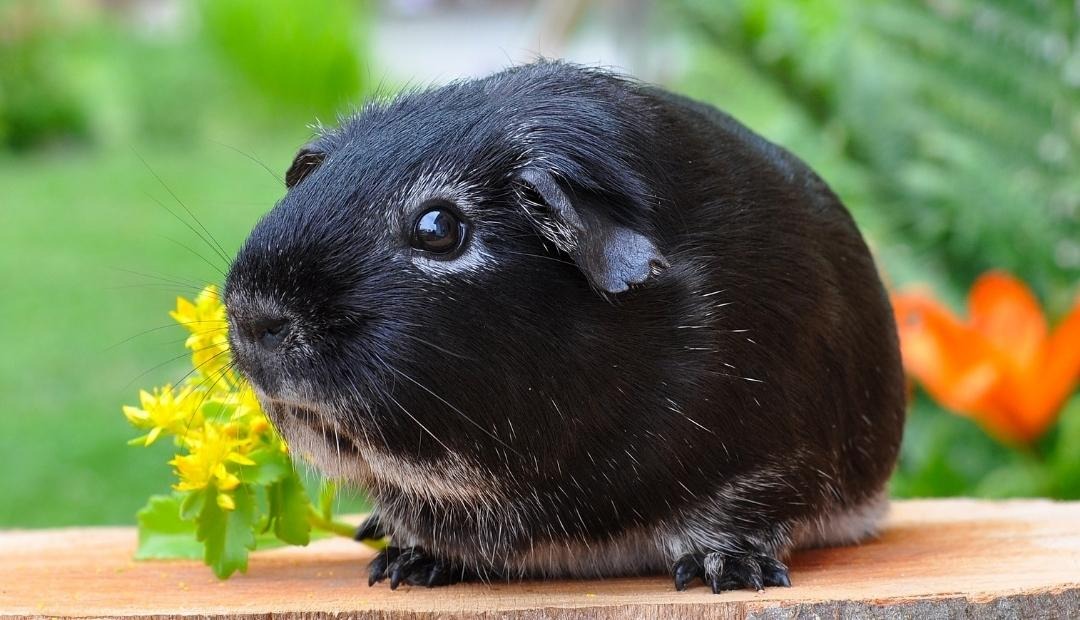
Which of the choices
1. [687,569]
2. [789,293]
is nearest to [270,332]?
[687,569]

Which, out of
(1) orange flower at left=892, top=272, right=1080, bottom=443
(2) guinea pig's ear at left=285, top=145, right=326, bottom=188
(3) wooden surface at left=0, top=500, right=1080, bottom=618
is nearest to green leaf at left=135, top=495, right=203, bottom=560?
(3) wooden surface at left=0, top=500, right=1080, bottom=618

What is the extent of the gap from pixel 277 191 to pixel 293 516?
1147 centimetres

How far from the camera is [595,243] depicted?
303 cm

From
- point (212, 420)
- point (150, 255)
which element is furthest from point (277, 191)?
point (212, 420)

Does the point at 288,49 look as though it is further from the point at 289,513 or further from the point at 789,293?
the point at 789,293

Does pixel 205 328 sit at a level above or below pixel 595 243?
below

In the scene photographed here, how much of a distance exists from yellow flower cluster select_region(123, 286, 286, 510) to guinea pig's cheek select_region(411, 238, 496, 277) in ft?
2.15

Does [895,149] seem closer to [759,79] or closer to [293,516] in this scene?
[759,79]

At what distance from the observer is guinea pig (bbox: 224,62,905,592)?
10.0 feet

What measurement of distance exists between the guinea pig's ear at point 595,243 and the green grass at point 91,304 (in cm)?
392

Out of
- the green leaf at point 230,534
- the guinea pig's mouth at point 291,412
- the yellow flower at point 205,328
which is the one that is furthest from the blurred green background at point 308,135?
the green leaf at point 230,534

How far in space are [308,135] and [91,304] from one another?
2.80 meters

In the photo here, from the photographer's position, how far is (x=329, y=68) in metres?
20.7

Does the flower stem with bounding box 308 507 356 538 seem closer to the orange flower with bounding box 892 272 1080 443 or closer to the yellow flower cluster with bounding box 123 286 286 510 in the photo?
the yellow flower cluster with bounding box 123 286 286 510
